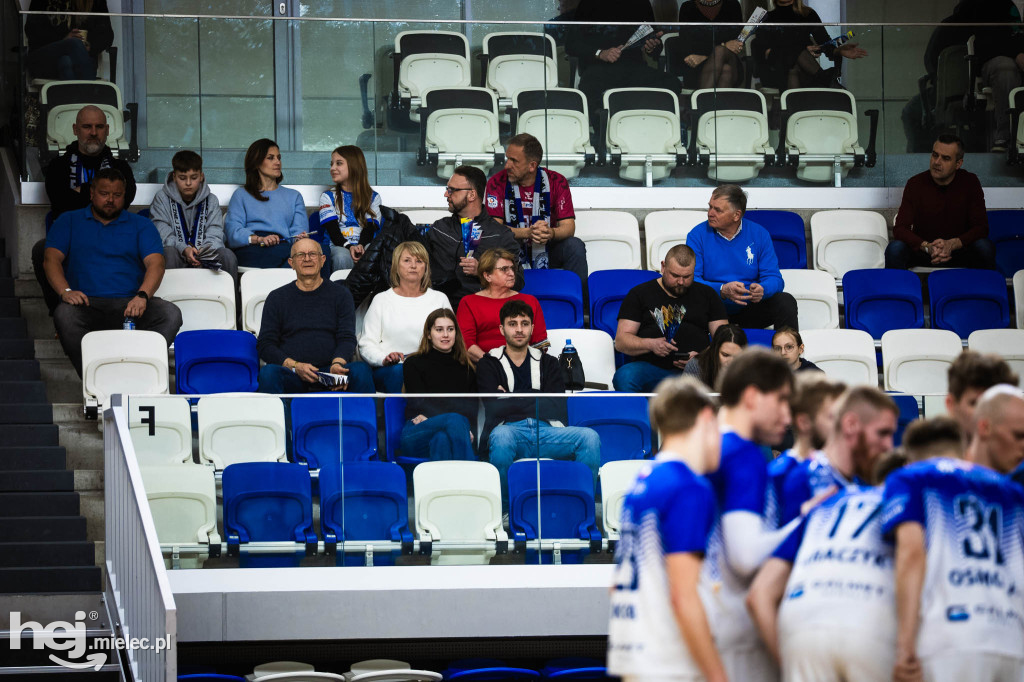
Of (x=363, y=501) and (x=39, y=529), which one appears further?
(x=39, y=529)

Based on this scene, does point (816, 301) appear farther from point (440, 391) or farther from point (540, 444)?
point (540, 444)

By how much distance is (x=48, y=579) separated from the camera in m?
6.68

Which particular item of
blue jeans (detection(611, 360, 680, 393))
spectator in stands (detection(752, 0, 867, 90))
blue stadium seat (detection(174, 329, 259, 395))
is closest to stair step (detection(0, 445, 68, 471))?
blue stadium seat (detection(174, 329, 259, 395))

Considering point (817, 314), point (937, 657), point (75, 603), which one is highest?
point (817, 314)

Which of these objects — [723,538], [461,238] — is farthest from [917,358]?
[723,538]

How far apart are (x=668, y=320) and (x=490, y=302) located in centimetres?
98

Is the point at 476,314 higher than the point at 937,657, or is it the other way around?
the point at 476,314

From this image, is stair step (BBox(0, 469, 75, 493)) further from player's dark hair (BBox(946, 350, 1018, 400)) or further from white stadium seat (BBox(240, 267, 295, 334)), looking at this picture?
player's dark hair (BBox(946, 350, 1018, 400))

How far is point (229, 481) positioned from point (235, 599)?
0.53 m

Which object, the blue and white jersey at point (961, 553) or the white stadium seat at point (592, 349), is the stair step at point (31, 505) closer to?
the white stadium seat at point (592, 349)

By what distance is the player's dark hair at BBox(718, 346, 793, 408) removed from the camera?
12.3 ft

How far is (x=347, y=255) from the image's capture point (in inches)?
341

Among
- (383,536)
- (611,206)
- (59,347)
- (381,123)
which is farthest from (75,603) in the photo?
(611,206)

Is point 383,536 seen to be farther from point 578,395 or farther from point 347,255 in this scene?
point 347,255
